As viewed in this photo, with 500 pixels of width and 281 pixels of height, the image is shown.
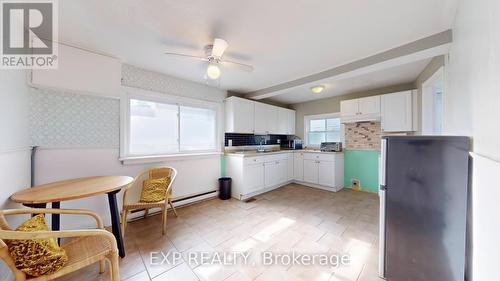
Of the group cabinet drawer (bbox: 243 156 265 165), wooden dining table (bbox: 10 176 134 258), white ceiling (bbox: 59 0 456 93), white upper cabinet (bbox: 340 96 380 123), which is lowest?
wooden dining table (bbox: 10 176 134 258)

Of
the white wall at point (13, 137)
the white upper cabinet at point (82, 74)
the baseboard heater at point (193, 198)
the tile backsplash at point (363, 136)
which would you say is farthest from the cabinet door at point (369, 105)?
the white wall at point (13, 137)

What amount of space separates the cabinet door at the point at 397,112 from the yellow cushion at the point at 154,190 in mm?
4111

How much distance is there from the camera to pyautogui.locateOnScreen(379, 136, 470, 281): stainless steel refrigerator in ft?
3.76

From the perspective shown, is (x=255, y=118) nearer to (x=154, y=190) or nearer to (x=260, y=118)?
(x=260, y=118)

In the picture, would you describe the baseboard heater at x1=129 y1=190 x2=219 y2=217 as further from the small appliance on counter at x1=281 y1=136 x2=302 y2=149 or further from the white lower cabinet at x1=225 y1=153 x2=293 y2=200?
the small appliance on counter at x1=281 y1=136 x2=302 y2=149

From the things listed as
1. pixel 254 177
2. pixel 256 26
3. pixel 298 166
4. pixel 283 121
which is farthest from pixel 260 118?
pixel 256 26

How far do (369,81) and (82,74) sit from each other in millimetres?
4467

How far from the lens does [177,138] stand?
3166 millimetres

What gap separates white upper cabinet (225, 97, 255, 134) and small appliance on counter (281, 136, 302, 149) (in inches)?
61.8

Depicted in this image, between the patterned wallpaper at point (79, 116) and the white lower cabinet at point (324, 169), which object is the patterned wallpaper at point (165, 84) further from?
the white lower cabinet at point (324, 169)

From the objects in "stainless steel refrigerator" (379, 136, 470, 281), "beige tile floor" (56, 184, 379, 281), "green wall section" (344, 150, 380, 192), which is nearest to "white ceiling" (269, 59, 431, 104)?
"green wall section" (344, 150, 380, 192)

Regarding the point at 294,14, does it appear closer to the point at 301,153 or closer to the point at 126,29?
the point at 126,29

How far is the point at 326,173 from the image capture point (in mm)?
3947

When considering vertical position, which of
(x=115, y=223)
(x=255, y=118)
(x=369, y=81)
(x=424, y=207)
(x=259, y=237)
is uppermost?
(x=369, y=81)
